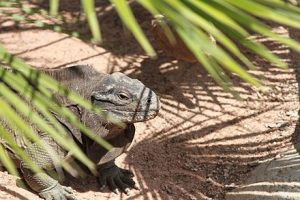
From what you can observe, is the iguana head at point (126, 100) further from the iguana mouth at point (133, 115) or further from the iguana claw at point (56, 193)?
the iguana claw at point (56, 193)

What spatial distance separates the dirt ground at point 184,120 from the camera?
4852 mm

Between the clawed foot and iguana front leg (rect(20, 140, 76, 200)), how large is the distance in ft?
1.47

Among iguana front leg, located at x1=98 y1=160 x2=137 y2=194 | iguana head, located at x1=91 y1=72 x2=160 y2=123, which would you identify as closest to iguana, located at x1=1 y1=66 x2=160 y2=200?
iguana head, located at x1=91 y1=72 x2=160 y2=123

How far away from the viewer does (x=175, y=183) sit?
4.87 meters

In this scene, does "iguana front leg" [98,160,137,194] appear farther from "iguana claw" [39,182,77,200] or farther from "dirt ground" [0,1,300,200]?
"iguana claw" [39,182,77,200]

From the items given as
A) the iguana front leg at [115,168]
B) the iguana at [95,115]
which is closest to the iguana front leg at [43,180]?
the iguana at [95,115]

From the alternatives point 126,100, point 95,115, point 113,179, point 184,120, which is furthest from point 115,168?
point 184,120

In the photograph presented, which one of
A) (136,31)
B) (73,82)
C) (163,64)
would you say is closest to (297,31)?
(163,64)

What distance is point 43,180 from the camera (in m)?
4.27

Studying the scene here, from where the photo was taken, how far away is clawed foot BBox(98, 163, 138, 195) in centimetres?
477

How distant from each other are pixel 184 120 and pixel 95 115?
1.28m

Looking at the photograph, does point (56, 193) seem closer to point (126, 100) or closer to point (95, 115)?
point (95, 115)

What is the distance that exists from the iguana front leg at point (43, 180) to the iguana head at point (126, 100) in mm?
455

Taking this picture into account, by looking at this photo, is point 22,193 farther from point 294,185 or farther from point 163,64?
point 163,64
